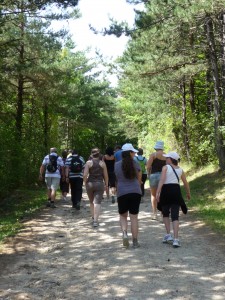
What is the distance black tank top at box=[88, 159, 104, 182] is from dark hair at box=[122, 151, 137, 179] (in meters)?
2.18

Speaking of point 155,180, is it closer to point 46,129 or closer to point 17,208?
point 17,208

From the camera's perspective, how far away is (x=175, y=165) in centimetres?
772

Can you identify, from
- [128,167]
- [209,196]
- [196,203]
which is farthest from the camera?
[209,196]

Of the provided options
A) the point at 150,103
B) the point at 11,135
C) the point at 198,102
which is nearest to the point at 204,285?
the point at 11,135

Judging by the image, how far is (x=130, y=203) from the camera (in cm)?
746

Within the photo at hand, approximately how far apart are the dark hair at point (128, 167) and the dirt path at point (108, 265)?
57.2 inches

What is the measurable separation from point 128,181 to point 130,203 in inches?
17.2

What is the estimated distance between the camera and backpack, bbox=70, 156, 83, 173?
12.1 metres

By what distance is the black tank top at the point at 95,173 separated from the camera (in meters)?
9.63

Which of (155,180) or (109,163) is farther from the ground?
(109,163)

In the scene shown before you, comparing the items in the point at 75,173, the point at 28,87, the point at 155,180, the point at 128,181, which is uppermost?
the point at 28,87

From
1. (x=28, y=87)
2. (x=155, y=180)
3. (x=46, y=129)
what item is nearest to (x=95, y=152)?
(x=155, y=180)

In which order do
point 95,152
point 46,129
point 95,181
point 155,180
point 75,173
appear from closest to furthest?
point 95,181, point 95,152, point 155,180, point 75,173, point 46,129

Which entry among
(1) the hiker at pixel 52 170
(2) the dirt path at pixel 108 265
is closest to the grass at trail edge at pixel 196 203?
(2) the dirt path at pixel 108 265
